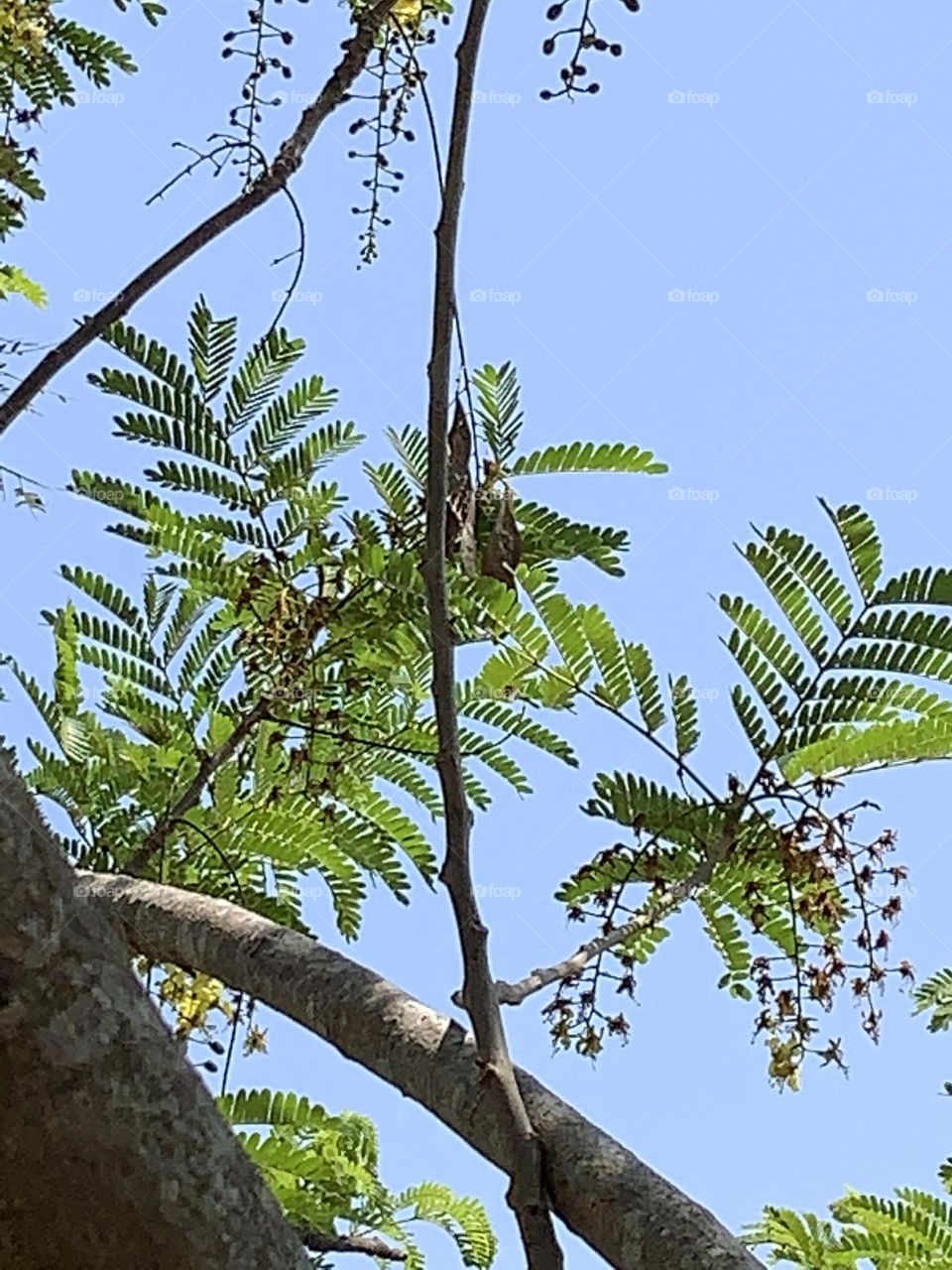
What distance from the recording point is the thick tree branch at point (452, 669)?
1.09 m

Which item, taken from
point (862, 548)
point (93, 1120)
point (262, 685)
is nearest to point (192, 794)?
point (262, 685)

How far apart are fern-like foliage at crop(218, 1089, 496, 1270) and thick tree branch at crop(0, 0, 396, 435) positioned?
2.42 ft

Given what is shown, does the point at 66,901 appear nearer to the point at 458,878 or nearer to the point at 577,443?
the point at 458,878

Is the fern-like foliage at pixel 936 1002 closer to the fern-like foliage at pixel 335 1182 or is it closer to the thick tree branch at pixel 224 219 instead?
the fern-like foliage at pixel 335 1182

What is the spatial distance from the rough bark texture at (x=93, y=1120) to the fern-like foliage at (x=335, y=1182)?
765 mm

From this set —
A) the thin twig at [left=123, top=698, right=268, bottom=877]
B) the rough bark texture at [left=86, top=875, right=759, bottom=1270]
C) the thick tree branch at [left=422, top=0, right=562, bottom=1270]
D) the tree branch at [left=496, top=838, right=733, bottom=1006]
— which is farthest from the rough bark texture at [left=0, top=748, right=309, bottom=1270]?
the thin twig at [left=123, top=698, right=268, bottom=877]

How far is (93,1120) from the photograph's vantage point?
1.73 feet

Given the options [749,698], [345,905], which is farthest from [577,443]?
[345,905]

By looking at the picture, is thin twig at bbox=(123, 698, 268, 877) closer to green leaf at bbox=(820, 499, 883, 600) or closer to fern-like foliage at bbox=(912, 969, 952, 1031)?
green leaf at bbox=(820, 499, 883, 600)

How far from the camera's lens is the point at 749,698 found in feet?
4.86

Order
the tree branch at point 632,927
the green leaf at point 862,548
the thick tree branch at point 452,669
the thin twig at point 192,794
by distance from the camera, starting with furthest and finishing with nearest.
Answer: the thin twig at point 192,794 < the green leaf at point 862,548 < the tree branch at point 632,927 < the thick tree branch at point 452,669

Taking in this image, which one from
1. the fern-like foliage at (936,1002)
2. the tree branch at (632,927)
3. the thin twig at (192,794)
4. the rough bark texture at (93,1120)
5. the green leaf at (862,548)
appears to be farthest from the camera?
the fern-like foliage at (936,1002)

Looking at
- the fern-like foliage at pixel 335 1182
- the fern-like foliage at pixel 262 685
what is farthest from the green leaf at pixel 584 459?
the fern-like foliage at pixel 335 1182

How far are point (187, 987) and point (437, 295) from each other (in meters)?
0.99
